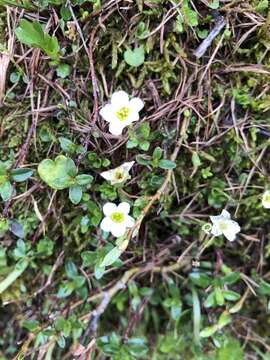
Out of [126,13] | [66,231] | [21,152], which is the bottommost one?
[66,231]

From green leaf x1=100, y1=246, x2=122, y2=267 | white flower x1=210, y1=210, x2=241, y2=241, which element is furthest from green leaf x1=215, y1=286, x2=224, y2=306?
green leaf x1=100, y1=246, x2=122, y2=267

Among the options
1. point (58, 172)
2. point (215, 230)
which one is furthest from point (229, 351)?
point (58, 172)

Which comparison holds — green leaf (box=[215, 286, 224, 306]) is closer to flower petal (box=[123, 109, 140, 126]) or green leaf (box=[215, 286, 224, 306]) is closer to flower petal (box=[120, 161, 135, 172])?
flower petal (box=[120, 161, 135, 172])

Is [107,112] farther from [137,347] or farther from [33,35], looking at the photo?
[137,347]

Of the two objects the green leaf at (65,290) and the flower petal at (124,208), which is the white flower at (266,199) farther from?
the green leaf at (65,290)

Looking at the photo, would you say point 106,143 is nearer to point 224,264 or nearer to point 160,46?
point 160,46

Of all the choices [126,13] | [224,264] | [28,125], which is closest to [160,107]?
[126,13]

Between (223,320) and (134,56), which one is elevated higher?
(134,56)
